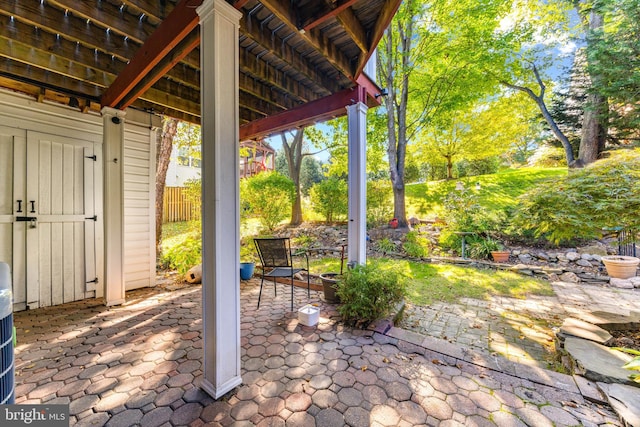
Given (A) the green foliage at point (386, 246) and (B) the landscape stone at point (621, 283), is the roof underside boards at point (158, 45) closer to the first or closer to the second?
(A) the green foliage at point (386, 246)

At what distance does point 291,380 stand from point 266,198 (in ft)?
19.9

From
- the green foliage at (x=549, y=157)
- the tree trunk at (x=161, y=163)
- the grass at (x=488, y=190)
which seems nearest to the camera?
the tree trunk at (x=161, y=163)

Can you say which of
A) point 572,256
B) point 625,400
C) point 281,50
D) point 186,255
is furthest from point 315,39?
point 572,256

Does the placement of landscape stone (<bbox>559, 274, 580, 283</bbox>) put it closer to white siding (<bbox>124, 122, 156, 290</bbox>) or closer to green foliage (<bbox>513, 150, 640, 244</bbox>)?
green foliage (<bbox>513, 150, 640, 244</bbox>)

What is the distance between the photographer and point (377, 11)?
2.26 metres

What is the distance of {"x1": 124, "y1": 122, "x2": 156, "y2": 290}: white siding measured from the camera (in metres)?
3.82

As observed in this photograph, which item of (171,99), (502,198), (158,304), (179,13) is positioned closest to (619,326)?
(179,13)

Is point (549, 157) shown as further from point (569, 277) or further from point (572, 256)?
point (569, 277)

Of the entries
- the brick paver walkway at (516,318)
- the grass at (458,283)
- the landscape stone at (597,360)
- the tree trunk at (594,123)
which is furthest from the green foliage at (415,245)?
the tree trunk at (594,123)

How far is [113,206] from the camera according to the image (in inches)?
125

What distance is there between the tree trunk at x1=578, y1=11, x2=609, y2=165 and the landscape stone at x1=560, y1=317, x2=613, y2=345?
7.02 meters

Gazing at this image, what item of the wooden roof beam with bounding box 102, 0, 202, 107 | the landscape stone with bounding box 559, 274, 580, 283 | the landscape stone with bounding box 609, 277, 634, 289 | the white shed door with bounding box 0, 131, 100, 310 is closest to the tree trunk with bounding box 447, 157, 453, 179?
the landscape stone with bounding box 559, 274, 580, 283

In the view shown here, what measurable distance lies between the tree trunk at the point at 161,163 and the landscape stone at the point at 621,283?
8346 mm

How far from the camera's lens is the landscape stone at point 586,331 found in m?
2.21
